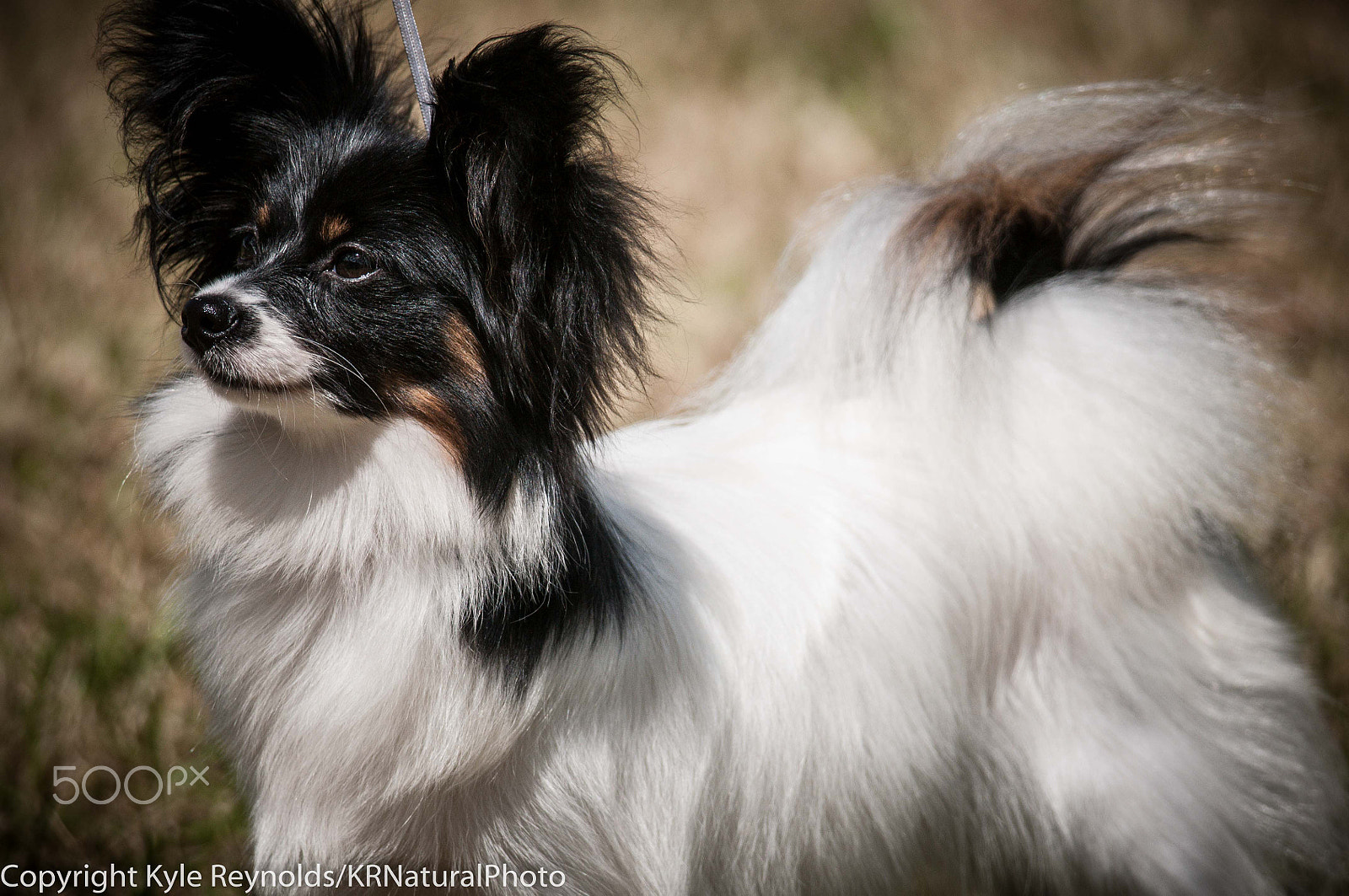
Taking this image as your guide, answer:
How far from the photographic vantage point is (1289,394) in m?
2.32

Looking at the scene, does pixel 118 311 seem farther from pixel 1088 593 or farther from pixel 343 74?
pixel 1088 593

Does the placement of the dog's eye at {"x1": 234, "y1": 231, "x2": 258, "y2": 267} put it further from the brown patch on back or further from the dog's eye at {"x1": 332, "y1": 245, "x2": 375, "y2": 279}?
the brown patch on back

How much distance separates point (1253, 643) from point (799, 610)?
100 cm

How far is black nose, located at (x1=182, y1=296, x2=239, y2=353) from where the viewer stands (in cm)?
132

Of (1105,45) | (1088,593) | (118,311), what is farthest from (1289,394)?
(1105,45)

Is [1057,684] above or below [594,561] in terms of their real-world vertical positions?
below

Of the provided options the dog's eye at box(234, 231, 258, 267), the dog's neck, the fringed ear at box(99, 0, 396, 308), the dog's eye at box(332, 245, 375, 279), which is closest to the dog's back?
the dog's neck

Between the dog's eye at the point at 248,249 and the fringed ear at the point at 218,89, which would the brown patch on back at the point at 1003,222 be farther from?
the dog's eye at the point at 248,249

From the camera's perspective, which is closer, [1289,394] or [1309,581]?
[1289,394]

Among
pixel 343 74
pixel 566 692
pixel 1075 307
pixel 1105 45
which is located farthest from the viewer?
pixel 1105 45

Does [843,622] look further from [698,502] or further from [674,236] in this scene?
[674,236]

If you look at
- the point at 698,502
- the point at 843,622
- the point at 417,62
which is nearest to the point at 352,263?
the point at 417,62

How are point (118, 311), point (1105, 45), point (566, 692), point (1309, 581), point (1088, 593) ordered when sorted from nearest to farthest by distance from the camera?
point (566, 692) < point (1088, 593) < point (1309, 581) < point (118, 311) < point (1105, 45)

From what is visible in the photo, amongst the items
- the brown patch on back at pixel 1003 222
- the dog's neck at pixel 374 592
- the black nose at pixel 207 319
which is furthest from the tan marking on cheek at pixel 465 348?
the brown patch on back at pixel 1003 222
